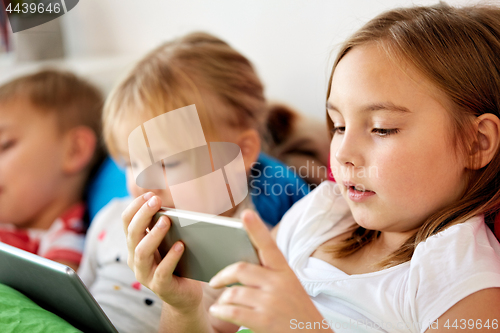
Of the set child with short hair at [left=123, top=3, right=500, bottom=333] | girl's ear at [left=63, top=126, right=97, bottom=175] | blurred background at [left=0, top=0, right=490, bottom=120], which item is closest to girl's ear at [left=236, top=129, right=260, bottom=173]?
blurred background at [left=0, top=0, right=490, bottom=120]

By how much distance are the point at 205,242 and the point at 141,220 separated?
0.09m

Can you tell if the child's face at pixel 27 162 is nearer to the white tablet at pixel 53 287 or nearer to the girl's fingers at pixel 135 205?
the white tablet at pixel 53 287

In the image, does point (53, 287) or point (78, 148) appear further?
point (78, 148)

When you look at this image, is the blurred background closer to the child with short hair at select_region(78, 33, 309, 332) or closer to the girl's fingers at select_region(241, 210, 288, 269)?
the child with short hair at select_region(78, 33, 309, 332)

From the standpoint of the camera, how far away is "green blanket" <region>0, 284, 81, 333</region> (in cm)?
58

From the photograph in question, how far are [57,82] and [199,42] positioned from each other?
0.59 m

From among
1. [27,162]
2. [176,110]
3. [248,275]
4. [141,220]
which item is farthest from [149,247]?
[27,162]

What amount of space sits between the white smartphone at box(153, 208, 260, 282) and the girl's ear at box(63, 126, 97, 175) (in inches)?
34.1

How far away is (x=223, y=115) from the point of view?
37.1 inches

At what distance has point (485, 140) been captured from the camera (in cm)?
60

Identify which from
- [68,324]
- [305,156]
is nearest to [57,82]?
[305,156]

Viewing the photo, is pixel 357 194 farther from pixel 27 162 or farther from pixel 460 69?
pixel 27 162

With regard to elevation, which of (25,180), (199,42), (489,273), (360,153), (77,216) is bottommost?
(77,216)

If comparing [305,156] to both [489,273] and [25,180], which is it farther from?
[25,180]
